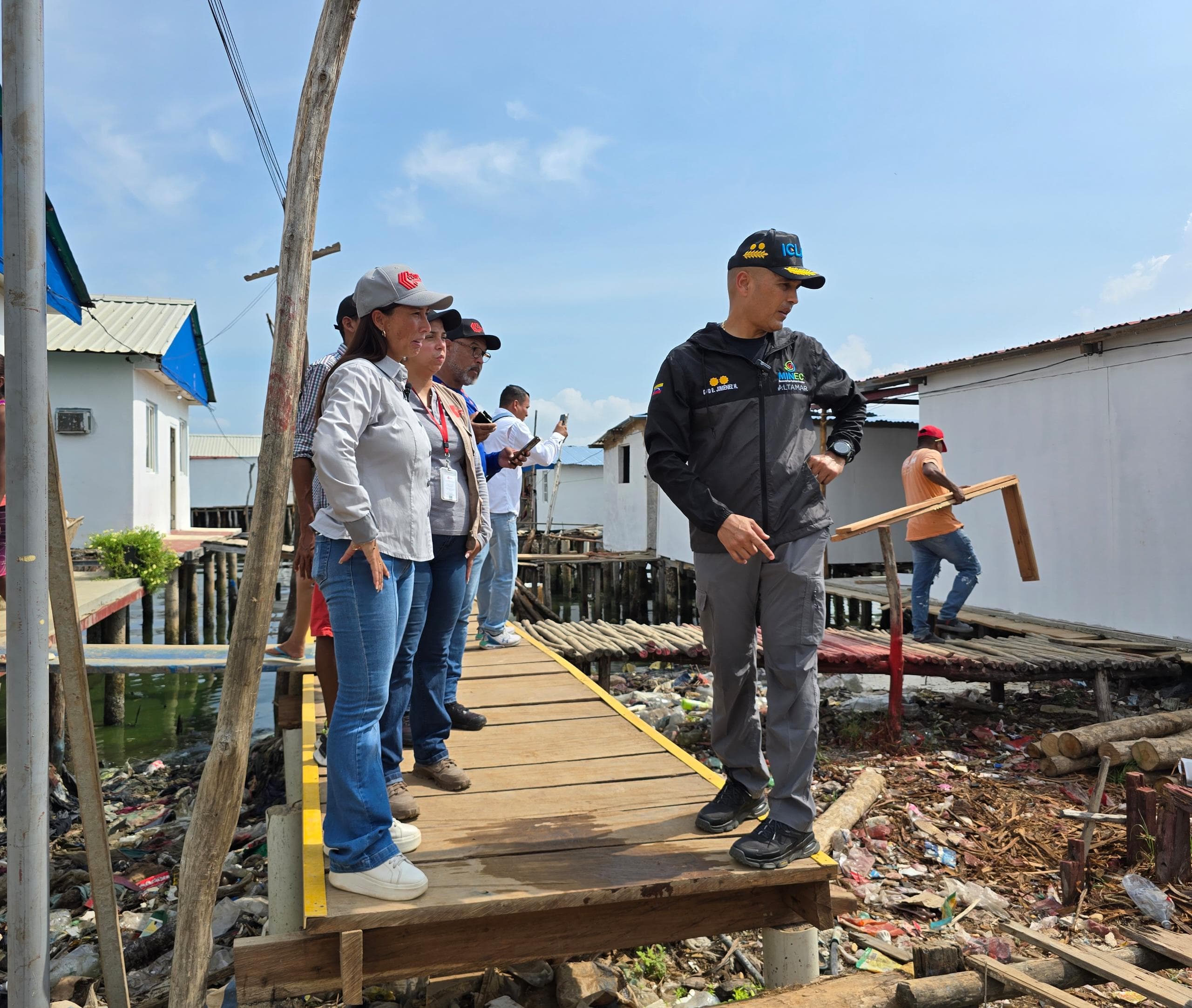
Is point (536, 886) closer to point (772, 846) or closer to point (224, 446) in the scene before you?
point (772, 846)

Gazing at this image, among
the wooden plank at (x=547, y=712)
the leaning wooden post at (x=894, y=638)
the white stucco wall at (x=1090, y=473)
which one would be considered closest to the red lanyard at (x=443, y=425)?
the wooden plank at (x=547, y=712)

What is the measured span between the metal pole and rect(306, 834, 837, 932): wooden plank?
72cm

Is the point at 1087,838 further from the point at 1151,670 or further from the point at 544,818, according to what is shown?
the point at 1151,670

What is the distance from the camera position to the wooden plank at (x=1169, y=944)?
9.36ft

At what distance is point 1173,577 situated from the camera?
8672mm

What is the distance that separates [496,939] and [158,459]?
18807mm

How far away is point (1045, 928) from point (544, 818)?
2.40m

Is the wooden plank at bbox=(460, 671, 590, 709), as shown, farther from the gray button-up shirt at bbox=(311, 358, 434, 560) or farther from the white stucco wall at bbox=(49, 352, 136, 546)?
the white stucco wall at bbox=(49, 352, 136, 546)

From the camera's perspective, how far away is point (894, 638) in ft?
22.8

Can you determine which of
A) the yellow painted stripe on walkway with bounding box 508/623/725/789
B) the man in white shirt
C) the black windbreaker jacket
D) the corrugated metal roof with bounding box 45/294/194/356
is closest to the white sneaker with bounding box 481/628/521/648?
the man in white shirt

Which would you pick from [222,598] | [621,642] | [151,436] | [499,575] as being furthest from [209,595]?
[499,575]

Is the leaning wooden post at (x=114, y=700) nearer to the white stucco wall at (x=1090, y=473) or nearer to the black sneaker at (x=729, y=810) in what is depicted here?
the black sneaker at (x=729, y=810)

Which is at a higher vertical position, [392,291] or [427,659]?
[392,291]

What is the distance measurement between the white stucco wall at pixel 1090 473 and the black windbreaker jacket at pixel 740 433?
7.39 metres
